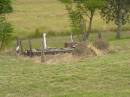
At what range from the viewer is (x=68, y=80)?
12.2m

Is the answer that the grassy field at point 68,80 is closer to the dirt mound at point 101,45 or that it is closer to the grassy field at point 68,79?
the grassy field at point 68,79

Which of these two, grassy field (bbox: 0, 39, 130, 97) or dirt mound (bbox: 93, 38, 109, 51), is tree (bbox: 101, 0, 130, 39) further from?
grassy field (bbox: 0, 39, 130, 97)

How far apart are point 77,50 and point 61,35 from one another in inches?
817

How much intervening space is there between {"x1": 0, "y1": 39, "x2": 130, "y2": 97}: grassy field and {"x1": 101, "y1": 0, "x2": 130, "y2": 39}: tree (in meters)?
21.2

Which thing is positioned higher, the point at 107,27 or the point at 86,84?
the point at 86,84

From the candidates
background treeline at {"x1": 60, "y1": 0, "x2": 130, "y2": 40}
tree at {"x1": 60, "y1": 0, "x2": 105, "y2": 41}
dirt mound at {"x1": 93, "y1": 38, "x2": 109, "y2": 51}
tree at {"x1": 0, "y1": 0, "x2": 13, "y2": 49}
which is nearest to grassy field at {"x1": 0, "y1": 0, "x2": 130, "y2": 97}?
dirt mound at {"x1": 93, "y1": 38, "x2": 109, "y2": 51}

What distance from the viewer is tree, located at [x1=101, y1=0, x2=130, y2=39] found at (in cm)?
3641

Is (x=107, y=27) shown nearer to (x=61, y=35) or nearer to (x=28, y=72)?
(x=61, y=35)

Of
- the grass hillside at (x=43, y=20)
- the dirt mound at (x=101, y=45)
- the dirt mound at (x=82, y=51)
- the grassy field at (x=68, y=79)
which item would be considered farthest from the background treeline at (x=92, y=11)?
the grassy field at (x=68, y=79)

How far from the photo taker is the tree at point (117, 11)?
36.4 metres

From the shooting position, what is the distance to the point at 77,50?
1905 cm

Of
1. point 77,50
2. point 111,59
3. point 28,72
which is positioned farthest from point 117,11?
point 28,72

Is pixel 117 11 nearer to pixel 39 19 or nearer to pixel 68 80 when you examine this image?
pixel 39 19

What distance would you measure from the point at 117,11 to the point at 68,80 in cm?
2578
